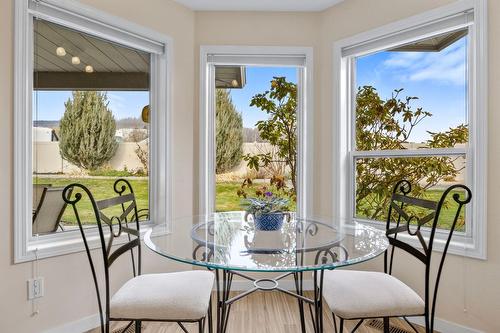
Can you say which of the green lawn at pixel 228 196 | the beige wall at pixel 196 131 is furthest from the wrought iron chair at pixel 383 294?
the green lawn at pixel 228 196

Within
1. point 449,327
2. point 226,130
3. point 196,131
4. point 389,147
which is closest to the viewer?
point 449,327

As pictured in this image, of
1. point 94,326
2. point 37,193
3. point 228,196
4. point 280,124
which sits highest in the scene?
point 280,124

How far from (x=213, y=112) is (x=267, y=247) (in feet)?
5.77

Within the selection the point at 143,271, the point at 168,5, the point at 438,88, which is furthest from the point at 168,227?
the point at 438,88

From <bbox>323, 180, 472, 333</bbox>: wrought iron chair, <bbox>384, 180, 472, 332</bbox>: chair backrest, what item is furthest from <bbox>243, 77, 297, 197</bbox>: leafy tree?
<bbox>323, 180, 472, 333</bbox>: wrought iron chair

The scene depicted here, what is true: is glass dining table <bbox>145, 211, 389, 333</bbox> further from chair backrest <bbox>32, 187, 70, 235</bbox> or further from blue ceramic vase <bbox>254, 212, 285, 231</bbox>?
chair backrest <bbox>32, 187, 70, 235</bbox>

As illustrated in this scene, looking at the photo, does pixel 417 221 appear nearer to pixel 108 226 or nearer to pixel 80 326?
pixel 108 226

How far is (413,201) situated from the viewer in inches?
76.6

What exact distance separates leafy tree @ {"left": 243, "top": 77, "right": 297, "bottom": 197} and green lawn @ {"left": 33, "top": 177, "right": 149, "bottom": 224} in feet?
3.20

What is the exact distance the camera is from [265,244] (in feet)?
5.49

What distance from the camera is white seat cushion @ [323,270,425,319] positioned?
1.54 metres

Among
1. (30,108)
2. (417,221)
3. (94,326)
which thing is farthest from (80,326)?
(417,221)

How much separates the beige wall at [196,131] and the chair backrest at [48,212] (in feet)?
0.68

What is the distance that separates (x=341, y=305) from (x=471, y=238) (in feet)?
3.98
